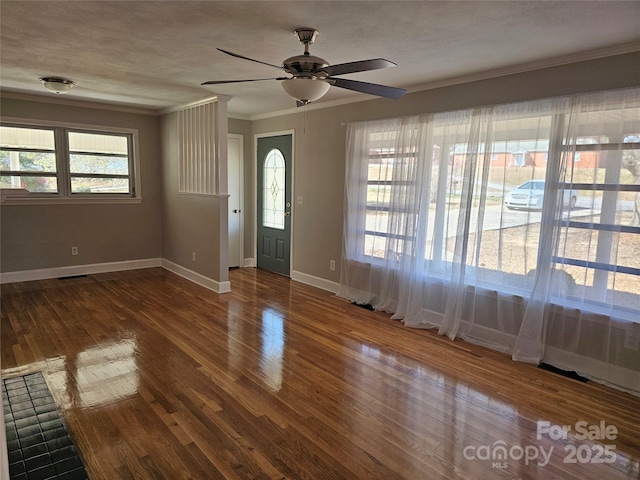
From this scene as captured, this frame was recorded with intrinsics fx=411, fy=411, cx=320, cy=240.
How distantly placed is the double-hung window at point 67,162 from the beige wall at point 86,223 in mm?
149

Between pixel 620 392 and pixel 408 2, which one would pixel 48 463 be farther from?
pixel 620 392

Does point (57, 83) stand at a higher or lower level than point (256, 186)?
higher

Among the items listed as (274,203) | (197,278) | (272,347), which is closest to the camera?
(272,347)

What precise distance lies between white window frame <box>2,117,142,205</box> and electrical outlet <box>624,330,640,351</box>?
6231 millimetres

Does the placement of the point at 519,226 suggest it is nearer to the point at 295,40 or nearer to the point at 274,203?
the point at 295,40

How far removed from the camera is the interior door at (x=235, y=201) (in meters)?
6.54

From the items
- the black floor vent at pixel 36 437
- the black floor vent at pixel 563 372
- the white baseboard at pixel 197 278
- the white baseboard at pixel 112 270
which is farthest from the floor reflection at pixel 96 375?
the black floor vent at pixel 563 372

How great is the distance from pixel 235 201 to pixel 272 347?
353 centimetres

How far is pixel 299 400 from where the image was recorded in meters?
2.77

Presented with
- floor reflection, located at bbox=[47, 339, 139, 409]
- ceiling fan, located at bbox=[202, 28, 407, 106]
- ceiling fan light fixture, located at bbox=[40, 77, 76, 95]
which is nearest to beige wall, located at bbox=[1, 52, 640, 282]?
ceiling fan light fixture, located at bbox=[40, 77, 76, 95]

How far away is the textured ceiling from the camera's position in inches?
93.3

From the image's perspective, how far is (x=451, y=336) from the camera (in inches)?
154

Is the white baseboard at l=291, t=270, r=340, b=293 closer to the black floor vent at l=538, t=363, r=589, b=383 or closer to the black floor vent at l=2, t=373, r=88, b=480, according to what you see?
the black floor vent at l=538, t=363, r=589, b=383

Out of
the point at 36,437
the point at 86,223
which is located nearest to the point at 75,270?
the point at 86,223
